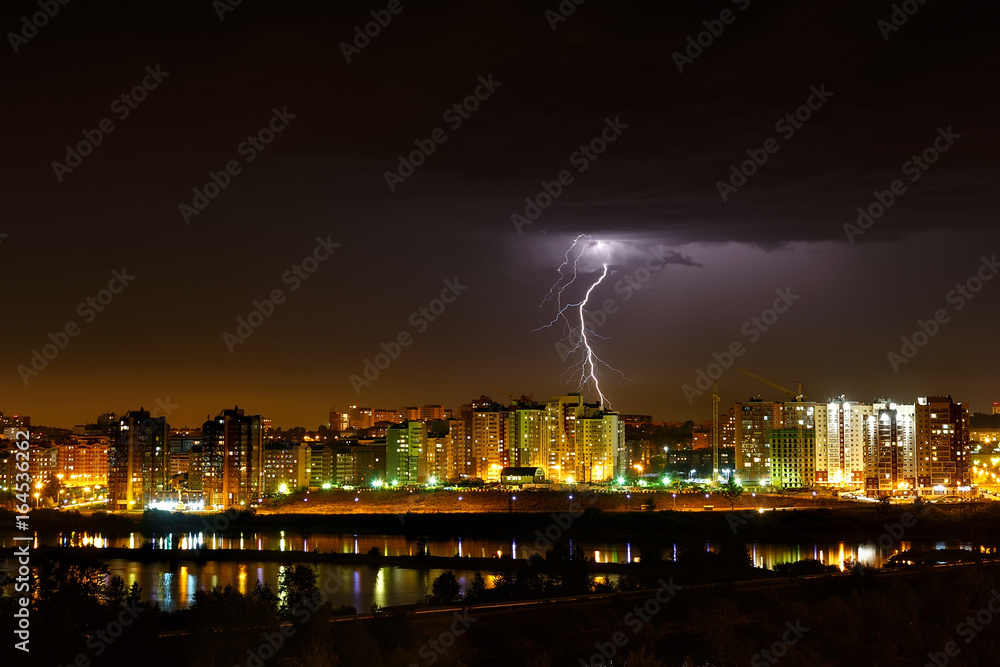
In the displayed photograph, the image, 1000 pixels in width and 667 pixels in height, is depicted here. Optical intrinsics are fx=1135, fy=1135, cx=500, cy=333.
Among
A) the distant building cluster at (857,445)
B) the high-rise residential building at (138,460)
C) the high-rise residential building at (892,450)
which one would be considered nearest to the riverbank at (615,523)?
the high-rise residential building at (138,460)

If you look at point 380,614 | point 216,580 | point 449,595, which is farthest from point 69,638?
point 216,580

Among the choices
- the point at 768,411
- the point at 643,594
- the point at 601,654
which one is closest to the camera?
the point at 601,654

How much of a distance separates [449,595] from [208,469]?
93.9 ft

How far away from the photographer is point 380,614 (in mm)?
14453

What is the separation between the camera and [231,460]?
4544 cm

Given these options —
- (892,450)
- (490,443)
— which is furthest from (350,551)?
(892,450)

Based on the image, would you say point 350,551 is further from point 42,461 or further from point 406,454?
point 42,461

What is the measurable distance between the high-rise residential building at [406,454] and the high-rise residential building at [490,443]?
2682 millimetres

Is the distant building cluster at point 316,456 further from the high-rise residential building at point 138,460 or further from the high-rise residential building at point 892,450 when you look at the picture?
the high-rise residential building at point 892,450

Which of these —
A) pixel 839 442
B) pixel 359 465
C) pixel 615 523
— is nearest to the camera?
pixel 615 523

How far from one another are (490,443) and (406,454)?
413 centimetres

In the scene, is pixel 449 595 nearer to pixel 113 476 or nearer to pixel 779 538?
pixel 779 538

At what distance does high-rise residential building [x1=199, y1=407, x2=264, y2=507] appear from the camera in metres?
44.9

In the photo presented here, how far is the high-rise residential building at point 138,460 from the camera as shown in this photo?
4538cm
